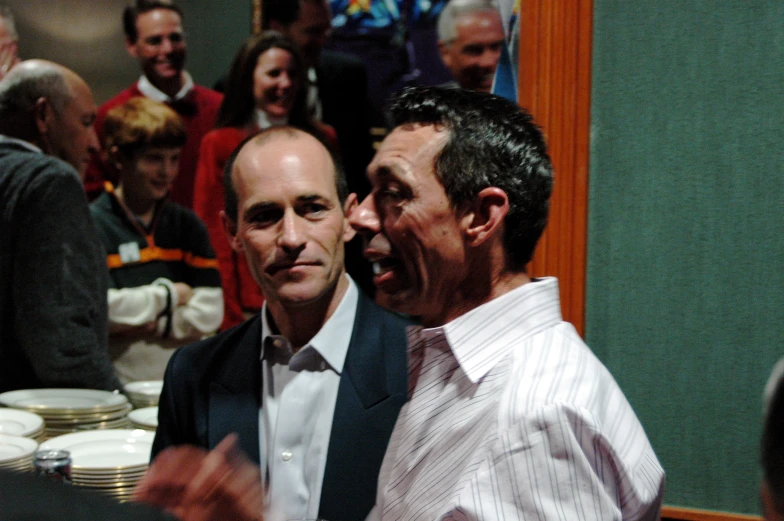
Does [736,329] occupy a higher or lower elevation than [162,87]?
lower

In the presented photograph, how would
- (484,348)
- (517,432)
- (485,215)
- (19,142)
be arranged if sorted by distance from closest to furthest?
(517,432)
(484,348)
(485,215)
(19,142)

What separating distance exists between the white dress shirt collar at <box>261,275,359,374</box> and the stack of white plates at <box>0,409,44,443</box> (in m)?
0.51

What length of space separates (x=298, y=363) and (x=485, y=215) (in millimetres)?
637

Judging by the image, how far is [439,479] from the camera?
4.35 ft

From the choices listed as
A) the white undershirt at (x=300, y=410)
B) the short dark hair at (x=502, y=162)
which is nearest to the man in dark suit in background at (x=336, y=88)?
the white undershirt at (x=300, y=410)

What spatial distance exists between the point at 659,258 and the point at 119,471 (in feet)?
4.13

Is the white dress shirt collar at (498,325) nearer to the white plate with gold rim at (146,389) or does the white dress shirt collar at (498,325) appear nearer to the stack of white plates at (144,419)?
the stack of white plates at (144,419)

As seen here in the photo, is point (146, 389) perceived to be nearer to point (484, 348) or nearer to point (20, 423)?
point (20, 423)

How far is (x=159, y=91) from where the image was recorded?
390 cm

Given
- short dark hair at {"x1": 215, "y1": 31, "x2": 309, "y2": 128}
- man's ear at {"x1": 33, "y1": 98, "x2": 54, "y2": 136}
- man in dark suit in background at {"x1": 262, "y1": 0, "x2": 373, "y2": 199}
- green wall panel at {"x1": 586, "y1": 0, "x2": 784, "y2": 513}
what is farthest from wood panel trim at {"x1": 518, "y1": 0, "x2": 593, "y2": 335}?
short dark hair at {"x1": 215, "y1": 31, "x2": 309, "y2": 128}

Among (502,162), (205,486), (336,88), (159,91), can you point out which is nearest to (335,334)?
(502,162)

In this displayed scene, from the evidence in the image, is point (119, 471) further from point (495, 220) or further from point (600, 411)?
point (600, 411)

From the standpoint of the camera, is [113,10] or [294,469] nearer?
[294,469]

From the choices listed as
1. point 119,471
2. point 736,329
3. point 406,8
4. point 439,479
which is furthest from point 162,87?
point 439,479
